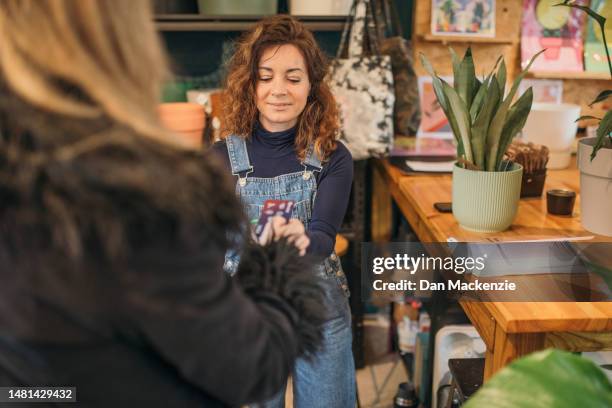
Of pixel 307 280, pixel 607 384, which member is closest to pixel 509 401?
pixel 607 384

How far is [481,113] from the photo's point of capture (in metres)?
1.35

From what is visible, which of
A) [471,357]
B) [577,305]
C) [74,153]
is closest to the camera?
[74,153]

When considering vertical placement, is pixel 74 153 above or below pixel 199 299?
above

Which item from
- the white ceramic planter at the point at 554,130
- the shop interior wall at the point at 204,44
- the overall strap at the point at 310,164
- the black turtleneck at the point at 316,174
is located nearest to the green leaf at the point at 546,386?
the black turtleneck at the point at 316,174

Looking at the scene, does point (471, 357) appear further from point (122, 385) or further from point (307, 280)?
point (122, 385)

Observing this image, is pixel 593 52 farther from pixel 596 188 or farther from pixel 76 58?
pixel 76 58

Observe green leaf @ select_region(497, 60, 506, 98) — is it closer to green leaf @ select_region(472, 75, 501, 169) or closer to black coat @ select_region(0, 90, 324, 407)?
green leaf @ select_region(472, 75, 501, 169)

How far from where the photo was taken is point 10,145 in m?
0.54

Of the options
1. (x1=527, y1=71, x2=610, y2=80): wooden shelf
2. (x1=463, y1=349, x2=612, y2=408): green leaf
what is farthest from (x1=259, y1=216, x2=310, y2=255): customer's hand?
(x1=527, y1=71, x2=610, y2=80): wooden shelf

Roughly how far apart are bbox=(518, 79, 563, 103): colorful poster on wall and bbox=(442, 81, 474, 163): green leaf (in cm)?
119

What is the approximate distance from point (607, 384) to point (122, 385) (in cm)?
56

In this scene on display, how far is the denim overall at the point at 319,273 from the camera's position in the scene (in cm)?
133

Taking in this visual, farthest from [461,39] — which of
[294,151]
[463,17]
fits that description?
[294,151]

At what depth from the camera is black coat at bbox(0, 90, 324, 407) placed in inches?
21.4
